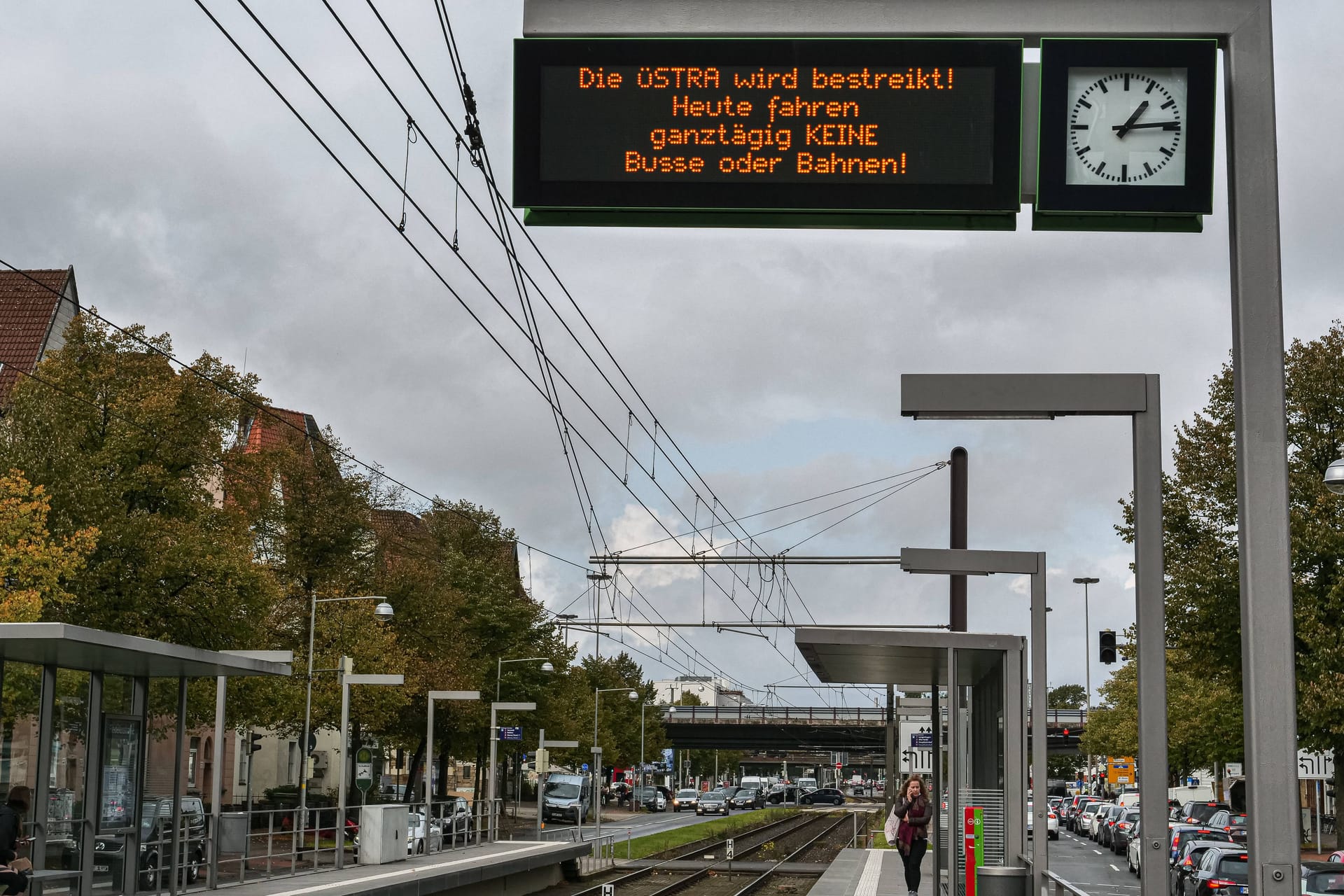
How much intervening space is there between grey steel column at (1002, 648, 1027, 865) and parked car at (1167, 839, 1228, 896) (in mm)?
13891

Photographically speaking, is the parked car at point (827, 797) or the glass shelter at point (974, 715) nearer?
the glass shelter at point (974, 715)

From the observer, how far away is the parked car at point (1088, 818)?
225ft

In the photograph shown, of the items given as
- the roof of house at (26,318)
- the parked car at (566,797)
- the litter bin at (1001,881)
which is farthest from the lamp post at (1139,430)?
the parked car at (566,797)

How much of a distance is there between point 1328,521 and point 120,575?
25203 millimetres

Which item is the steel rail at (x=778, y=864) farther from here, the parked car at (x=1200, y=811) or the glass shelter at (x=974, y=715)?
the glass shelter at (x=974, y=715)

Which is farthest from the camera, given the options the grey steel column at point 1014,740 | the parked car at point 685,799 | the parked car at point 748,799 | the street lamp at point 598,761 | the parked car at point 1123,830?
the parked car at point 748,799

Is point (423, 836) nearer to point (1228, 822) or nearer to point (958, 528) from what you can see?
point (958, 528)

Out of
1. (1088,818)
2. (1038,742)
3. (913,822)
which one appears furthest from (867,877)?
(1088,818)

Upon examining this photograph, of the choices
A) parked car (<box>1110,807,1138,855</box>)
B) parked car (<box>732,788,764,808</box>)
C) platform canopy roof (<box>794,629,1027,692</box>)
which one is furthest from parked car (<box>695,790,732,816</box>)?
platform canopy roof (<box>794,629,1027,692</box>)

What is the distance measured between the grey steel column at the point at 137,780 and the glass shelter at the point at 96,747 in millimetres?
17

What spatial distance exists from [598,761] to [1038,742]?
4367 cm

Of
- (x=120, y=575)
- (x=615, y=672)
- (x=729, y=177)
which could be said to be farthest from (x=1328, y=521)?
(x=615, y=672)

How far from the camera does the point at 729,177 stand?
748cm

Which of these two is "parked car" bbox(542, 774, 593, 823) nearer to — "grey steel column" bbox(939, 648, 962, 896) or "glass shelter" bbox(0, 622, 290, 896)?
"glass shelter" bbox(0, 622, 290, 896)
